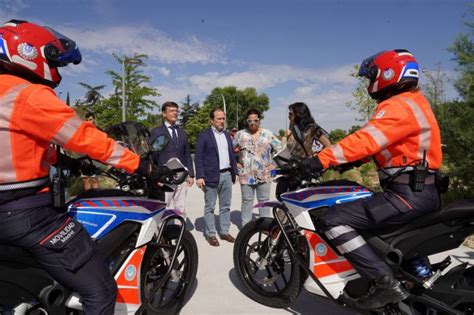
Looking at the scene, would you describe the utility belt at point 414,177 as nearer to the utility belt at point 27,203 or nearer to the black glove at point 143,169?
the black glove at point 143,169

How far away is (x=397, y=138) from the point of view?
241 cm

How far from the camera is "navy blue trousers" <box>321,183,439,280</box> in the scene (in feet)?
8.07

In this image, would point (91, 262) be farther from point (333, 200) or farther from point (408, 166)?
point (408, 166)

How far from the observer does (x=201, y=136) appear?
540 cm

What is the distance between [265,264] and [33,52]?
2.58 m

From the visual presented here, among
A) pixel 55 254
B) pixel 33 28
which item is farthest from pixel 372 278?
Answer: pixel 33 28

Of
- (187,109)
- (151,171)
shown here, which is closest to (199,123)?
(187,109)

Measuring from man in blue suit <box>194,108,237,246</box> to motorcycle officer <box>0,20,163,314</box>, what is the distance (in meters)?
3.18

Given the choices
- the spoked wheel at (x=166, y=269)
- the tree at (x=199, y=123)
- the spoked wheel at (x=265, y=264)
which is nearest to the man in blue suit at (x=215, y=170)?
the spoked wheel at (x=265, y=264)

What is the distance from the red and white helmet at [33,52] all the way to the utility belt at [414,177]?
89.9 inches

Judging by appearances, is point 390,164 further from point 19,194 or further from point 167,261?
point 19,194

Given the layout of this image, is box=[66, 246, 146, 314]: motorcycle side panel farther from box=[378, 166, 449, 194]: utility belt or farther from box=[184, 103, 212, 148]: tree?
box=[184, 103, 212, 148]: tree

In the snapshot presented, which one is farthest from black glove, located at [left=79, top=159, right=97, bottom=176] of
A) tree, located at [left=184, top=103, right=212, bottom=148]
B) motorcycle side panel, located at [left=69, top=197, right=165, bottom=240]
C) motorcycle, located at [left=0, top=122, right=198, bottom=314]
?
tree, located at [left=184, top=103, right=212, bottom=148]

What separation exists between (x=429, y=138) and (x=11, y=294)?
9.29ft
